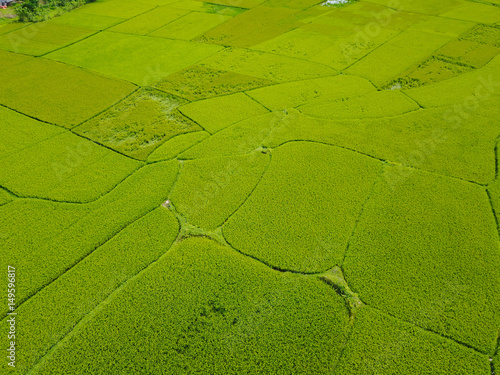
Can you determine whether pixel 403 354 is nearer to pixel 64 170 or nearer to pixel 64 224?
pixel 64 224

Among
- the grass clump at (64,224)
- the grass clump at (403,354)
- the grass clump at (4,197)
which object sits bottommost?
the grass clump at (403,354)

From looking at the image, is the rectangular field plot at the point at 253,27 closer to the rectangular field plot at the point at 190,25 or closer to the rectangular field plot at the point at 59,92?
the rectangular field plot at the point at 190,25

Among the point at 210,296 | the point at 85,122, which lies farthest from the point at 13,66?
the point at 210,296

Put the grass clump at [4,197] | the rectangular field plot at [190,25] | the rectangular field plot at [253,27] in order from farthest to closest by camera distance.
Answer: the rectangular field plot at [190,25]
the rectangular field plot at [253,27]
the grass clump at [4,197]

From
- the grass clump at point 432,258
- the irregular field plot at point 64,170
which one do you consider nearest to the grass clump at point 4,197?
the irregular field plot at point 64,170

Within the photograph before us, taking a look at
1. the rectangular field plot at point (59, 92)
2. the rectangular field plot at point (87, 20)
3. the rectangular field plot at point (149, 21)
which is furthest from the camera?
the rectangular field plot at point (87, 20)

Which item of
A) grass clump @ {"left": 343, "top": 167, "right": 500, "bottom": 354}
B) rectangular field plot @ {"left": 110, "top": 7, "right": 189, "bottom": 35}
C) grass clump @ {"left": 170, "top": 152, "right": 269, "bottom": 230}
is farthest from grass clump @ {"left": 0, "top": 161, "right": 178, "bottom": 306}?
rectangular field plot @ {"left": 110, "top": 7, "right": 189, "bottom": 35}

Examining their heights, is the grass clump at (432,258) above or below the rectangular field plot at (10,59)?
below
